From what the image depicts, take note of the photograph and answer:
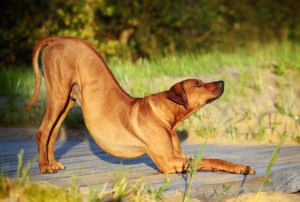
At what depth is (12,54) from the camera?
11.5 m

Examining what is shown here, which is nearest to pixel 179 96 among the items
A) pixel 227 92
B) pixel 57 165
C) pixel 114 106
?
pixel 114 106

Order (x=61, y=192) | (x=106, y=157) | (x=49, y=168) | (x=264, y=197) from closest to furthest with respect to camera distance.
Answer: (x=61, y=192) < (x=264, y=197) < (x=49, y=168) < (x=106, y=157)

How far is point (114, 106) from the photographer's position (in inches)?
180

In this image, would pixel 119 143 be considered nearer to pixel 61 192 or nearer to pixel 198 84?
pixel 198 84

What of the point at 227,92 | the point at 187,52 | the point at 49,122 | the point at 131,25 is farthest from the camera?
the point at 131,25

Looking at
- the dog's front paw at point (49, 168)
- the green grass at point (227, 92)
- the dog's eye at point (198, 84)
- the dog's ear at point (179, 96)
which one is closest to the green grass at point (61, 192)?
the dog's front paw at point (49, 168)

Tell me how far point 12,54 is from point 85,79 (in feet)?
23.9

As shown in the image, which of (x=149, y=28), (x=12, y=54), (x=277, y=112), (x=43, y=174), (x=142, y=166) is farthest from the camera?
(x=149, y=28)

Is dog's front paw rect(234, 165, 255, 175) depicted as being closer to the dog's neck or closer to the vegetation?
the dog's neck

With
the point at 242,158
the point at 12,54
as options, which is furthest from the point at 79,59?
the point at 12,54

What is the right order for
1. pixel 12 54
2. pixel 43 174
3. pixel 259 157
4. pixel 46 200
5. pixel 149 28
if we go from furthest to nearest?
pixel 149 28
pixel 12 54
pixel 259 157
pixel 43 174
pixel 46 200

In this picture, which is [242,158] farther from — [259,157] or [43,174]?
[43,174]

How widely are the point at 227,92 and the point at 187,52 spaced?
427 cm

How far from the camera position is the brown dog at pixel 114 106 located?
14.5 ft
